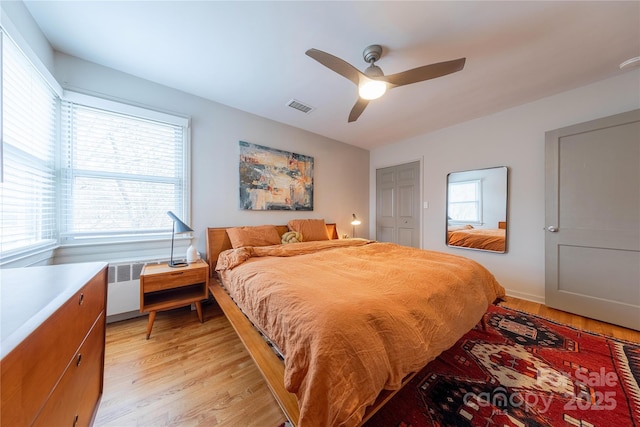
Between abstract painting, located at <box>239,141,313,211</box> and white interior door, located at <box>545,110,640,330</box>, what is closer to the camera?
white interior door, located at <box>545,110,640,330</box>

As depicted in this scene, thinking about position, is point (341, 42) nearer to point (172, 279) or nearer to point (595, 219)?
point (172, 279)

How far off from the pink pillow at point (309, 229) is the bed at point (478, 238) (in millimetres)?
2014

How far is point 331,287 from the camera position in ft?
4.09

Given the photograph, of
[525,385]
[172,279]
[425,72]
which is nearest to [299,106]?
[425,72]

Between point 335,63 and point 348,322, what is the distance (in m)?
1.71

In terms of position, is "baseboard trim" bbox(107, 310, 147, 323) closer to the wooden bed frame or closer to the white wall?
the wooden bed frame

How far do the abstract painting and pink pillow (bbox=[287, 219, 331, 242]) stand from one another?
28 centimetres

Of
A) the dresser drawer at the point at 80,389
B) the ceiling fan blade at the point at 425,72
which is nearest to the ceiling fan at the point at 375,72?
the ceiling fan blade at the point at 425,72

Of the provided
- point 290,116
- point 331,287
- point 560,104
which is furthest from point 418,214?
point 331,287

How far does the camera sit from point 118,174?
216 cm

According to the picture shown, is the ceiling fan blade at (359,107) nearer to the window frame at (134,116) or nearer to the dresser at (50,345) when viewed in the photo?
the window frame at (134,116)

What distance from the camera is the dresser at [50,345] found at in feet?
1.52

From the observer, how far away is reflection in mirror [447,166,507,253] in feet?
9.49

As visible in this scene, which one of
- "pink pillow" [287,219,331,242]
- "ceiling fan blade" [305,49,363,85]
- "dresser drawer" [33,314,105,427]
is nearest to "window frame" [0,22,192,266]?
"dresser drawer" [33,314,105,427]
